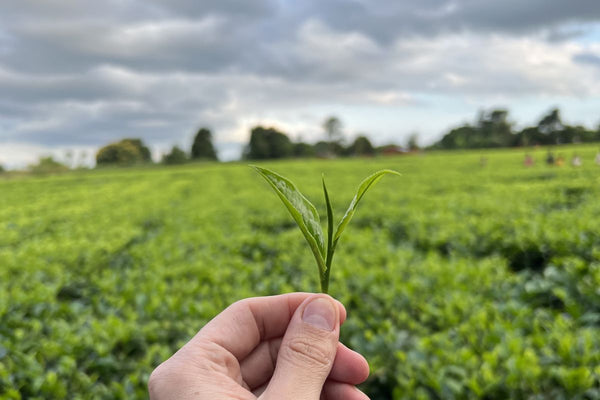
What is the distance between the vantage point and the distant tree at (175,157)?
49.1m

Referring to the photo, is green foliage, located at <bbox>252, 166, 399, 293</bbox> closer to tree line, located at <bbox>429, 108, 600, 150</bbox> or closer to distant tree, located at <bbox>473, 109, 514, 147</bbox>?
tree line, located at <bbox>429, 108, 600, 150</bbox>

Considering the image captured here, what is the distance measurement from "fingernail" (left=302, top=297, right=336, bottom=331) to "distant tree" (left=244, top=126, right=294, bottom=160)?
48.2 metres

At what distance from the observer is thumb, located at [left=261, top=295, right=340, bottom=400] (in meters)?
1.01

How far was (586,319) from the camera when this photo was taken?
102 inches

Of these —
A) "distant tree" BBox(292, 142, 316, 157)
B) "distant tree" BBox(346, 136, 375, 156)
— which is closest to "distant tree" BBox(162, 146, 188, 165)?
"distant tree" BBox(292, 142, 316, 157)

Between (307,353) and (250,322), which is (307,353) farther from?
(250,322)

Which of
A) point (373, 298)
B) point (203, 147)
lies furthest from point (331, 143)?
point (373, 298)

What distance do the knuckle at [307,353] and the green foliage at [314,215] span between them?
0.23m

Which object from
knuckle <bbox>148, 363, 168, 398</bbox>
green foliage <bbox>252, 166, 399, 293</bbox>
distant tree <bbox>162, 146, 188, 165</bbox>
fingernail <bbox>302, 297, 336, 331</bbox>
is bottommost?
knuckle <bbox>148, 363, 168, 398</bbox>

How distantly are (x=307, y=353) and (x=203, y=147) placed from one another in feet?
178

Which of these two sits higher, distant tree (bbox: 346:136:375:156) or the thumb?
distant tree (bbox: 346:136:375:156)

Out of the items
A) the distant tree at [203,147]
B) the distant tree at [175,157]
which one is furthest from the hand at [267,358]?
the distant tree at [203,147]

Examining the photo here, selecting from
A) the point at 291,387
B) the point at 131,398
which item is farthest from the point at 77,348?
the point at 291,387

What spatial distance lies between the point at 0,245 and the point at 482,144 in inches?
1863
